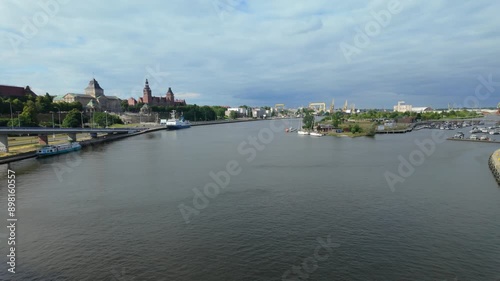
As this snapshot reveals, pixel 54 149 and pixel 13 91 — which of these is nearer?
pixel 54 149

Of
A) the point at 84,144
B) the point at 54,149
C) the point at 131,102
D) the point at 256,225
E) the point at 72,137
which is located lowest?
the point at 256,225

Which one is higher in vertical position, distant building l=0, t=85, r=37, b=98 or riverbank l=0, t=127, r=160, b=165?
distant building l=0, t=85, r=37, b=98

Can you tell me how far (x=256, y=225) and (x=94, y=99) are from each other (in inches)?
3568

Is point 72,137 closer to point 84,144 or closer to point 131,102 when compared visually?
point 84,144

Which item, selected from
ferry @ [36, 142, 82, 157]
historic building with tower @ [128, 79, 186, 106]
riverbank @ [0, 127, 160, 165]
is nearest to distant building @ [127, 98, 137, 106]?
historic building with tower @ [128, 79, 186, 106]

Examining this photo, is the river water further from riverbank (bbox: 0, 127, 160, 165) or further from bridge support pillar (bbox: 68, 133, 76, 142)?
bridge support pillar (bbox: 68, 133, 76, 142)

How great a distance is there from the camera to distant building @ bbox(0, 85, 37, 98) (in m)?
60.3

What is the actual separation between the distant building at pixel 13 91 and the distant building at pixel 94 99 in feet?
47.2

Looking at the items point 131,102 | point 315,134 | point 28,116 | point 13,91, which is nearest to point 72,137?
point 28,116

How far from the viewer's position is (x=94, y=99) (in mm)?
89688

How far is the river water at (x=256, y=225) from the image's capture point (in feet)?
29.9

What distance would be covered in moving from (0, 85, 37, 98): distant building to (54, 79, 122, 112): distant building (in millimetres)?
14397

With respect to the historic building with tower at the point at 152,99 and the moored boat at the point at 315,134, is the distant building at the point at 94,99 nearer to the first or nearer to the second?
the historic building with tower at the point at 152,99

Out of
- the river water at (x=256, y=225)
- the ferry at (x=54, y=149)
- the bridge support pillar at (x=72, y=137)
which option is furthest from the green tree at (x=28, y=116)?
the river water at (x=256, y=225)
